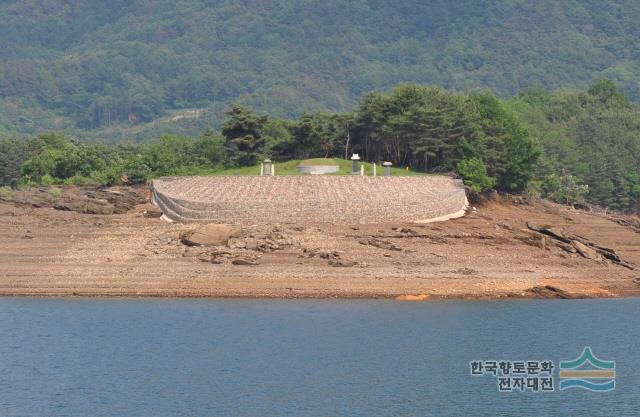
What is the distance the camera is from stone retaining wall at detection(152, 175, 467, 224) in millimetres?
80938

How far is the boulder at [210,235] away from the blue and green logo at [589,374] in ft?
80.9

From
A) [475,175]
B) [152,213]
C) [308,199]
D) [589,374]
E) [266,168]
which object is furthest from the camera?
[475,175]

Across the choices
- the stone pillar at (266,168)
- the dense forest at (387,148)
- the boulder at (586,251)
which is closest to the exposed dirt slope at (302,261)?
the boulder at (586,251)

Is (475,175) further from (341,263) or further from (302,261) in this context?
(302,261)

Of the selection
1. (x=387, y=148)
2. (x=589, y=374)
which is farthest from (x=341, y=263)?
(x=387, y=148)

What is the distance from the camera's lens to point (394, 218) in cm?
8200

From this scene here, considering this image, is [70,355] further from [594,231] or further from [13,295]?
[594,231]

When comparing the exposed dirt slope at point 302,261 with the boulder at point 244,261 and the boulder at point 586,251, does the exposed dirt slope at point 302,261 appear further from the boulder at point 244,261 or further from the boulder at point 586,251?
the boulder at point 586,251

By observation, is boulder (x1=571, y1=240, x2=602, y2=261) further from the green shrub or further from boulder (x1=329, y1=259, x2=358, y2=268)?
boulder (x1=329, y1=259, x2=358, y2=268)

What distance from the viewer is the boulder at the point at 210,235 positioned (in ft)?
251

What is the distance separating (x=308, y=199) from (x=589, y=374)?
31251 millimetres

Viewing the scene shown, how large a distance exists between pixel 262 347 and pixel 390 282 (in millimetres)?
14118

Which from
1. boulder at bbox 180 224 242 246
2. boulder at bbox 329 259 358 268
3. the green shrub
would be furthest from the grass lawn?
boulder at bbox 329 259 358 268

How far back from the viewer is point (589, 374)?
2114 inches
